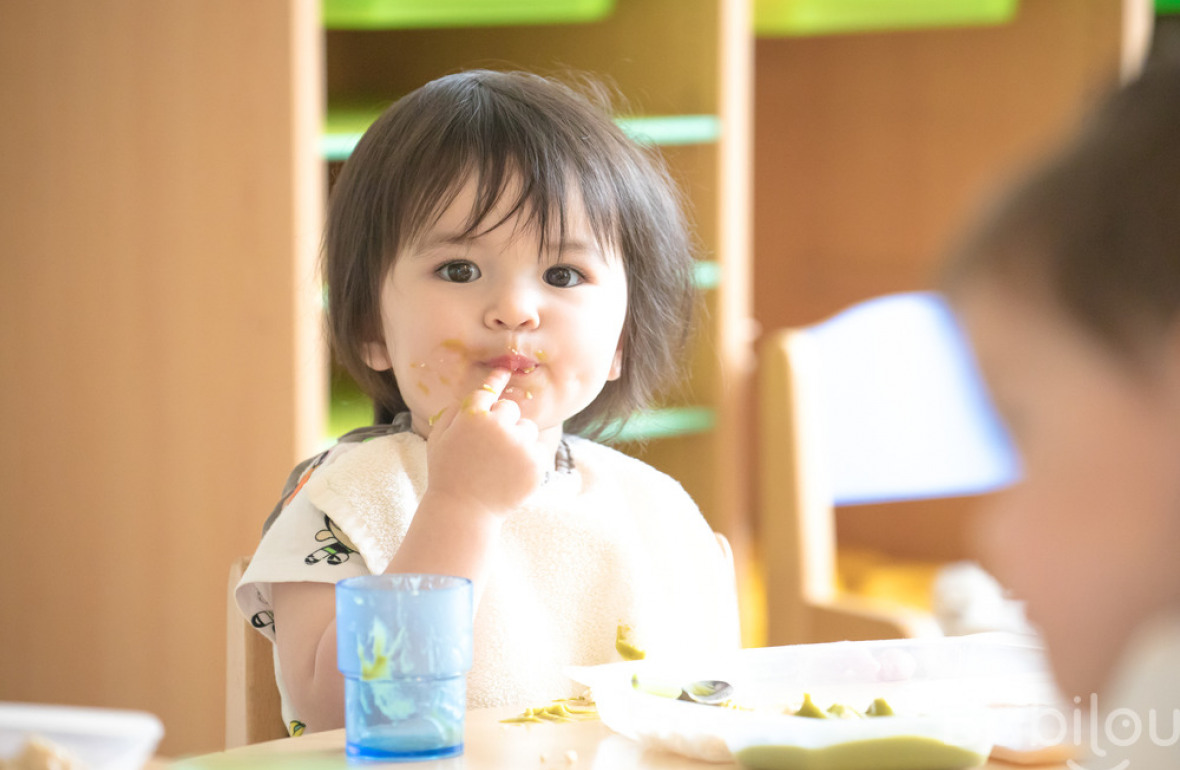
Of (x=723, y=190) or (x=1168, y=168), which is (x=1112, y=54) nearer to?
(x=723, y=190)

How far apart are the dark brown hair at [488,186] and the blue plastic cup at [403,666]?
0.39 meters

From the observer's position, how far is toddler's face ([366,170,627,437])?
38.4 inches

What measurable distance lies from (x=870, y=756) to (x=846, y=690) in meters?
0.13

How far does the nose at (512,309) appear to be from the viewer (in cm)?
97

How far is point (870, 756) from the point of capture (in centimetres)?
64

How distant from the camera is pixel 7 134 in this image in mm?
1832

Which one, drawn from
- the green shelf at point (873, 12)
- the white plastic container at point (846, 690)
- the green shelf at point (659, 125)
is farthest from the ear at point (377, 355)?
the green shelf at point (873, 12)

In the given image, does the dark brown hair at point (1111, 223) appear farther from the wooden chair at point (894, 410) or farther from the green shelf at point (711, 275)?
the green shelf at point (711, 275)

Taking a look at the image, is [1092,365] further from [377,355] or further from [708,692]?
[377,355]

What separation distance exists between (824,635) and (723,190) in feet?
2.95

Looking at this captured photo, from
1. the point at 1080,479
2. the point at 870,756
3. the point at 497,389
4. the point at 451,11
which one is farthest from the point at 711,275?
the point at 1080,479

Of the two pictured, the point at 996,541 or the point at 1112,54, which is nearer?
the point at 996,541

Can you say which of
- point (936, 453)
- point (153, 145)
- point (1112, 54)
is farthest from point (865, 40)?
point (153, 145)

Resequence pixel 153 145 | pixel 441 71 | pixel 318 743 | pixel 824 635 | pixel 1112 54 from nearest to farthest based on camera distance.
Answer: pixel 318 743
pixel 824 635
pixel 153 145
pixel 441 71
pixel 1112 54
